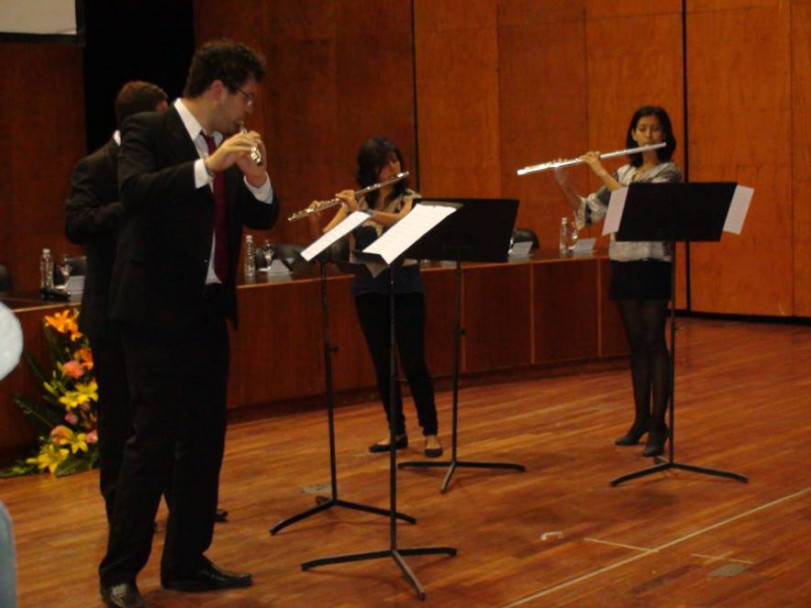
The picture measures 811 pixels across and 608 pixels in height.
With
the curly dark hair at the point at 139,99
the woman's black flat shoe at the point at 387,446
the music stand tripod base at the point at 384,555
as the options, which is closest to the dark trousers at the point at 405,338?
the woman's black flat shoe at the point at 387,446

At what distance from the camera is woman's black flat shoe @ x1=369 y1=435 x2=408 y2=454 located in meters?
5.43

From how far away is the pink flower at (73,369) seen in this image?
520 cm

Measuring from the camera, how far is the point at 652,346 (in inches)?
203

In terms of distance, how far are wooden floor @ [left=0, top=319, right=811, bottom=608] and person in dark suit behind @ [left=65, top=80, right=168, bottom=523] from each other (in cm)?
40

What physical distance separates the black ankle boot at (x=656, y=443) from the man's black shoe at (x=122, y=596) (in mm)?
2445

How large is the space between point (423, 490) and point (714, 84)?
5414mm

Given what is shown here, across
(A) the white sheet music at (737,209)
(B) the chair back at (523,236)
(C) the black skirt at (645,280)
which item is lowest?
(C) the black skirt at (645,280)

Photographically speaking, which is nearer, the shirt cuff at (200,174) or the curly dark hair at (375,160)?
the shirt cuff at (200,174)

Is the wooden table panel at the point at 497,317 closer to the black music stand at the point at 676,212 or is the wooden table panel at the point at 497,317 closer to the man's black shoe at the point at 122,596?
the black music stand at the point at 676,212

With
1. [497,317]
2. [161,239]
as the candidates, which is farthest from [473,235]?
[497,317]

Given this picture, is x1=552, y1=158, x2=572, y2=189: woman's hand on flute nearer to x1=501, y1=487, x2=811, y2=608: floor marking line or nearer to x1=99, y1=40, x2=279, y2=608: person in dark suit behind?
x1=501, y1=487, x2=811, y2=608: floor marking line

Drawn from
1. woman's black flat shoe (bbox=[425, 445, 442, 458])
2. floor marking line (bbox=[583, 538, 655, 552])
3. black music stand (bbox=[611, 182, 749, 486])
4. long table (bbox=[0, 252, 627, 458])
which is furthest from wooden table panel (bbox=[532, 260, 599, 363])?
floor marking line (bbox=[583, 538, 655, 552])

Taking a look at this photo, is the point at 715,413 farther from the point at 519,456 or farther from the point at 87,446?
the point at 87,446

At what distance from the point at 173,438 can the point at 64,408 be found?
2.10m
